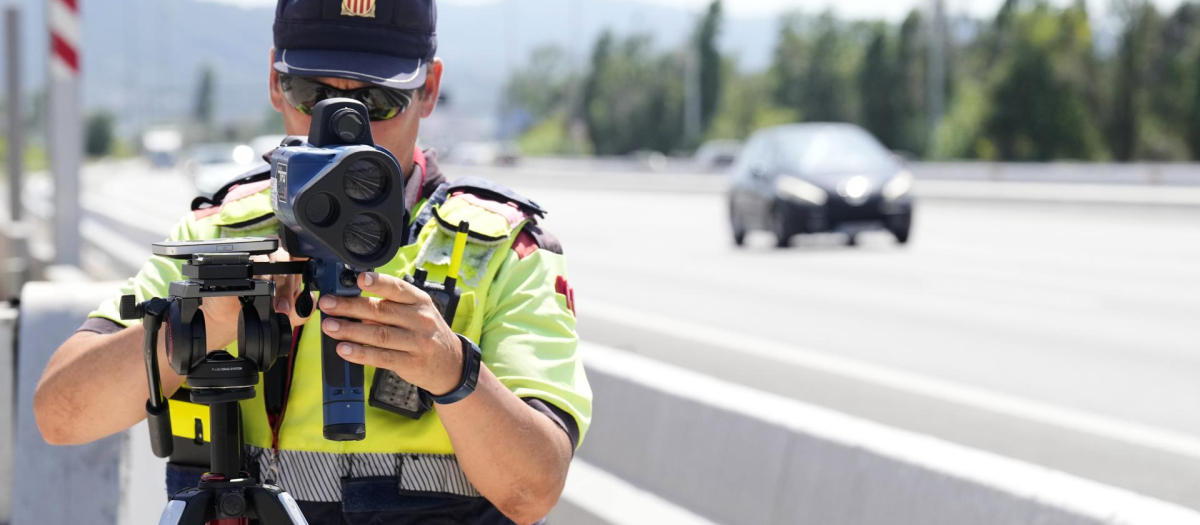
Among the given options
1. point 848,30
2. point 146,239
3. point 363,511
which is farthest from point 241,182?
point 848,30

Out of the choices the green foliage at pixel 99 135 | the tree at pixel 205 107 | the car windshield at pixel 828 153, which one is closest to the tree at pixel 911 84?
the car windshield at pixel 828 153

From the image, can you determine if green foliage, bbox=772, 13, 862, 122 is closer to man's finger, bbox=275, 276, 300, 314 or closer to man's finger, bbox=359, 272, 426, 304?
man's finger, bbox=275, 276, 300, 314

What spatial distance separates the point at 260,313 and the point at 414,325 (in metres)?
0.21

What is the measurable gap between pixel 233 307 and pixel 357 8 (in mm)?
611

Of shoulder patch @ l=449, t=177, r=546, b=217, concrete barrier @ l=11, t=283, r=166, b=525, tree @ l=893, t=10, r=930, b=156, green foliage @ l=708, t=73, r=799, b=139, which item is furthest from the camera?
green foliage @ l=708, t=73, r=799, b=139

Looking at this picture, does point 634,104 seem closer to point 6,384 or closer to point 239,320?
point 6,384

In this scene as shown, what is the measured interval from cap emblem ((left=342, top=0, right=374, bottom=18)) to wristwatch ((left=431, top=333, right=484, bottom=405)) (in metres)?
0.63

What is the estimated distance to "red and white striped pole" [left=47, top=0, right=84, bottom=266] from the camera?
40.1 feet

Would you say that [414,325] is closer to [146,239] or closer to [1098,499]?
[1098,499]

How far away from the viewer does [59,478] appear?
4375 millimetres

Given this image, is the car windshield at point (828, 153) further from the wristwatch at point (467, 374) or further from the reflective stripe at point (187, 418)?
the wristwatch at point (467, 374)

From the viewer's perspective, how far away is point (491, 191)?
9.55 ft

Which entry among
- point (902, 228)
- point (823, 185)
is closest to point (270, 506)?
point (823, 185)

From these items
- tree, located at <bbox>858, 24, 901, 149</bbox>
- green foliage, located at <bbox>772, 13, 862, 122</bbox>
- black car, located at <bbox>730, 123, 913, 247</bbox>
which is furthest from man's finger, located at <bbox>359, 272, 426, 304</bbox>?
green foliage, located at <bbox>772, 13, 862, 122</bbox>
